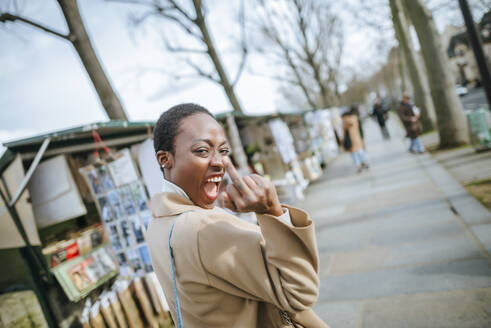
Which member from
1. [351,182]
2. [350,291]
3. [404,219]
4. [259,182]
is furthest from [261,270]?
[351,182]

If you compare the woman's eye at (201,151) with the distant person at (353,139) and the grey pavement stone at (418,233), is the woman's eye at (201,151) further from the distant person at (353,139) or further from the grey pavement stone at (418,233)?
the distant person at (353,139)

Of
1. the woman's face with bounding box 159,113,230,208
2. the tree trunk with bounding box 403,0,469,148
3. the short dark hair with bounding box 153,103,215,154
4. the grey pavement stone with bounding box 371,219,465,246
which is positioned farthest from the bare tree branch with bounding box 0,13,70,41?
the tree trunk with bounding box 403,0,469,148

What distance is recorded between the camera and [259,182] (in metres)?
1.09

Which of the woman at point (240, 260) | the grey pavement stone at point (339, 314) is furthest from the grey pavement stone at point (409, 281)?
the woman at point (240, 260)

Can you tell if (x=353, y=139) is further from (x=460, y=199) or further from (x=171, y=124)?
(x=171, y=124)

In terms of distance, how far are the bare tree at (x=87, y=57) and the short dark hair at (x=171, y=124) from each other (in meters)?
5.16

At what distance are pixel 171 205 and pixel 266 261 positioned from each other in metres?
0.46

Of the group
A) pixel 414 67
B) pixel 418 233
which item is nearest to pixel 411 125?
pixel 414 67

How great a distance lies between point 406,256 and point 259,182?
12.3 ft

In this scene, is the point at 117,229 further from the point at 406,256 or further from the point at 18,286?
the point at 406,256

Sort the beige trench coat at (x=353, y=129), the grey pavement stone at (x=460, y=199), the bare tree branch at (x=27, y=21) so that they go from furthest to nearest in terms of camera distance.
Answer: the beige trench coat at (x=353, y=129) → the bare tree branch at (x=27, y=21) → the grey pavement stone at (x=460, y=199)

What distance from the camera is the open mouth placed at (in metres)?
1.39

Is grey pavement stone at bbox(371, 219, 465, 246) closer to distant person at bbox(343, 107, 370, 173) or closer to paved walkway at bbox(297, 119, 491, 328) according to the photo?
paved walkway at bbox(297, 119, 491, 328)

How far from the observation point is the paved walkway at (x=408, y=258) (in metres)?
2.93
